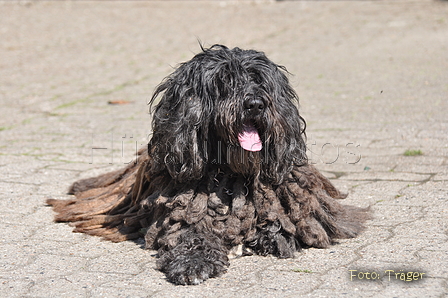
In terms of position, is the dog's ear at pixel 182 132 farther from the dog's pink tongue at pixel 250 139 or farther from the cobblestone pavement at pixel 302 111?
the cobblestone pavement at pixel 302 111

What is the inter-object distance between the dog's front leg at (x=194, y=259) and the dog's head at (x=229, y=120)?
43 cm

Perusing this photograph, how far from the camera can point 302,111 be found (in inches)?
365

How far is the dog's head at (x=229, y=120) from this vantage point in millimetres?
4078

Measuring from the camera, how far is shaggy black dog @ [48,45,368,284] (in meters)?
4.08

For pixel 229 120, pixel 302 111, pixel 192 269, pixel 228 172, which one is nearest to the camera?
pixel 192 269

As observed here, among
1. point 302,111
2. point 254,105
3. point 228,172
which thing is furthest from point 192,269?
point 302,111

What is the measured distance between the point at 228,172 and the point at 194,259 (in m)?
0.70

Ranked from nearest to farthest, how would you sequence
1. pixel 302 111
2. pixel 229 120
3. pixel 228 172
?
pixel 229 120 → pixel 228 172 → pixel 302 111

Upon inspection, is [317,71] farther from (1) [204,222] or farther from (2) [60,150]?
(1) [204,222]

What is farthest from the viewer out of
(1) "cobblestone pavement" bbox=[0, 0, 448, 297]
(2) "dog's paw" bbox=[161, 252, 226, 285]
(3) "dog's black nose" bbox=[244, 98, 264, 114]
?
(3) "dog's black nose" bbox=[244, 98, 264, 114]

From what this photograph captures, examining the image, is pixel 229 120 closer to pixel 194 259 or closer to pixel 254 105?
pixel 254 105

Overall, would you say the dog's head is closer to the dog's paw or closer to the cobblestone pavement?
the dog's paw

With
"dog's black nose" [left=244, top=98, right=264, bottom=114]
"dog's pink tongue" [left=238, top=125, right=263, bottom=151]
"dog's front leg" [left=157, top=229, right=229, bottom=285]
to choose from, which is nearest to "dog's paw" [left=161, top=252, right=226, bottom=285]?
"dog's front leg" [left=157, top=229, right=229, bottom=285]

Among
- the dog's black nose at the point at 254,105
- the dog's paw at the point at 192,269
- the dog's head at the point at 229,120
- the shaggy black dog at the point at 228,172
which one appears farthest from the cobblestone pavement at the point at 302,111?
the dog's black nose at the point at 254,105
